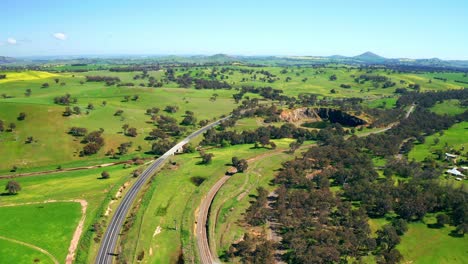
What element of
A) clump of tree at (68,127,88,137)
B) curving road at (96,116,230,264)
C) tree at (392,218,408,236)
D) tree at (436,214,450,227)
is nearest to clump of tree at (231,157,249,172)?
curving road at (96,116,230,264)

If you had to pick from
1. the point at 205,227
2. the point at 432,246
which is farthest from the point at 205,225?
the point at 432,246

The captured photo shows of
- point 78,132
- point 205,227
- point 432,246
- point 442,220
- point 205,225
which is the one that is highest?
point 78,132

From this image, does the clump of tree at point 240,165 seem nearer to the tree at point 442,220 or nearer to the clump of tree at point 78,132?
the tree at point 442,220

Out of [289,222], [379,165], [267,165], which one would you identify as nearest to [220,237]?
[289,222]

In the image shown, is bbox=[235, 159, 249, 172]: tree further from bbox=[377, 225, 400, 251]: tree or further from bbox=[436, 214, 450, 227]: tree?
bbox=[436, 214, 450, 227]: tree

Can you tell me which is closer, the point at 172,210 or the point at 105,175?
the point at 172,210

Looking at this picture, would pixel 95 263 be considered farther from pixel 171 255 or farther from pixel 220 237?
pixel 220 237

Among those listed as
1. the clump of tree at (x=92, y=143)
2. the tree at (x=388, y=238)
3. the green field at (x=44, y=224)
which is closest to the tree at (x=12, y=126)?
the clump of tree at (x=92, y=143)

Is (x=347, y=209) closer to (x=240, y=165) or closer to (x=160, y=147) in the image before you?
(x=240, y=165)
